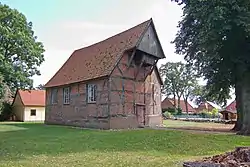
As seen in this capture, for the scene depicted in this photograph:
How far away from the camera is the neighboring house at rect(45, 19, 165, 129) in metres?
23.4

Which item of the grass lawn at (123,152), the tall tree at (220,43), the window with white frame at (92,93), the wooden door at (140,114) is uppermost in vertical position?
the tall tree at (220,43)

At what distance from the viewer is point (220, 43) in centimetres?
1862

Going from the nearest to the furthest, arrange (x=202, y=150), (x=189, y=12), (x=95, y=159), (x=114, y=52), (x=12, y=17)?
(x=95, y=159)
(x=202, y=150)
(x=189, y=12)
(x=114, y=52)
(x=12, y=17)

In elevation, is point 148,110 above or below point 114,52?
below

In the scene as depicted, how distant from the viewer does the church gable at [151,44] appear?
2474 centimetres

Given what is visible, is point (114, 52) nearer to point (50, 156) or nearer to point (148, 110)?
point (148, 110)

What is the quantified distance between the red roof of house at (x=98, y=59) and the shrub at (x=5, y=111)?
17.2 m

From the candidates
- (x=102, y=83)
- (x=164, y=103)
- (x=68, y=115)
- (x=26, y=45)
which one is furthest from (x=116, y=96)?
(x=164, y=103)

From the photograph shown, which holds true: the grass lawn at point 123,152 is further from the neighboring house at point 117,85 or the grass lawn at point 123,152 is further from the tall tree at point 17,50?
the tall tree at point 17,50

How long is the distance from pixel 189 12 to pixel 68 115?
16195 millimetres

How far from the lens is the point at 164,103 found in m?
79.2

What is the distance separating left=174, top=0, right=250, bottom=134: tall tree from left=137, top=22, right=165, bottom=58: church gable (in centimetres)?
240

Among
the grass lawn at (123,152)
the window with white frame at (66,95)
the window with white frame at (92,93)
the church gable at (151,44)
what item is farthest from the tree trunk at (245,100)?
the window with white frame at (66,95)

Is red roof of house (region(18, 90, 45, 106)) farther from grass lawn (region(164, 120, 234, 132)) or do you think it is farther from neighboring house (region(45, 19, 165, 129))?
grass lawn (region(164, 120, 234, 132))
